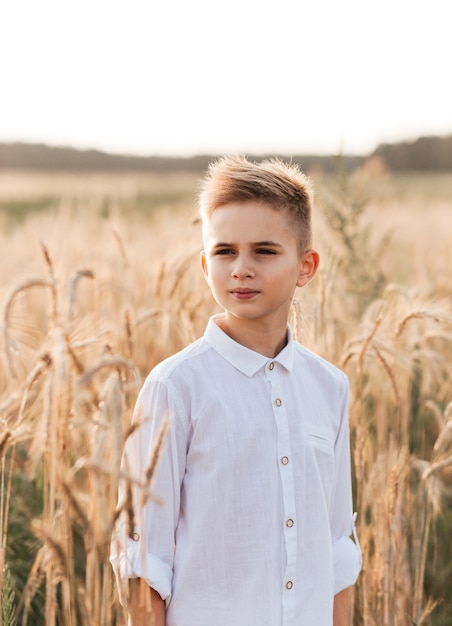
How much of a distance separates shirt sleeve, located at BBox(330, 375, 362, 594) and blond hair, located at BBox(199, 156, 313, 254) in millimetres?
352

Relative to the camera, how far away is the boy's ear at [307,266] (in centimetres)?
151

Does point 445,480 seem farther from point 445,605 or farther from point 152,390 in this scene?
point 152,390

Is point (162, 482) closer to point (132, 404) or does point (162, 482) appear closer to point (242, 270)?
point (242, 270)

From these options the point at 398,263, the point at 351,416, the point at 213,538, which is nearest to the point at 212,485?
the point at 213,538

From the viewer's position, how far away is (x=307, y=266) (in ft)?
5.00

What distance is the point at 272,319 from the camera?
1.45m

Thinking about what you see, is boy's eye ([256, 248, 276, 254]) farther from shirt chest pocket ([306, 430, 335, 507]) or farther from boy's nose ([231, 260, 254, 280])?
shirt chest pocket ([306, 430, 335, 507])

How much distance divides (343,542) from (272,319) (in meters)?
0.49

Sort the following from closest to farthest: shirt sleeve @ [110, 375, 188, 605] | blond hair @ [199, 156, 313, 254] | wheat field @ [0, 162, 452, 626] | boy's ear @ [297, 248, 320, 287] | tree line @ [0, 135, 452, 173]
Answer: wheat field @ [0, 162, 452, 626]
shirt sleeve @ [110, 375, 188, 605]
blond hair @ [199, 156, 313, 254]
boy's ear @ [297, 248, 320, 287]
tree line @ [0, 135, 452, 173]

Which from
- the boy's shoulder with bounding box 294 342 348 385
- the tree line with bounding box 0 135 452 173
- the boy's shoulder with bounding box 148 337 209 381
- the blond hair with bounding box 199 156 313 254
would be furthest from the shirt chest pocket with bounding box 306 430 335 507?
the tree line with bounding box 0 135 452 173

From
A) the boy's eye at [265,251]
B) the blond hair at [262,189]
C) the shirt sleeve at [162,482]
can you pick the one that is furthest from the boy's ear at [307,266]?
the shirt sleeve at [162,482]

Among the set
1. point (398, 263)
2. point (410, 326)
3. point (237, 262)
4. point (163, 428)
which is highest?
point (237, 262)

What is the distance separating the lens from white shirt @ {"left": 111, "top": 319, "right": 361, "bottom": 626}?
1.32m

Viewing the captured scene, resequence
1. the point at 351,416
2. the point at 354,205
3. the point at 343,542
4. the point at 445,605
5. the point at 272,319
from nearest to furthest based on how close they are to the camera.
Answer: the point at 272,319 < the point at 343,542 < the point at 351,416 < the point at 445,605 < the point at 354,205
